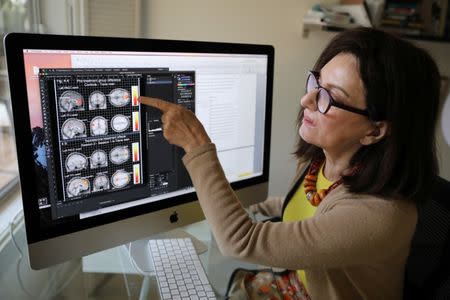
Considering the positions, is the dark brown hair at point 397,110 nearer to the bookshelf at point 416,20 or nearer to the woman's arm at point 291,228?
the woman's arm at point 291,228

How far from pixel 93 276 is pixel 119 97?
1.60 ft

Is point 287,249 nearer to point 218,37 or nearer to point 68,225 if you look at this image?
point 68,225

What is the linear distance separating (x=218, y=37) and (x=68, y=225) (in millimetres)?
1151

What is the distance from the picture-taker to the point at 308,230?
808 millimetres

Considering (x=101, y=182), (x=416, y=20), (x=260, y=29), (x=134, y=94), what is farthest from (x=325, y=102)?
(x=416, y=20)

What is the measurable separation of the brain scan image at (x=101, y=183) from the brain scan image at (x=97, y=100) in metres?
0.15

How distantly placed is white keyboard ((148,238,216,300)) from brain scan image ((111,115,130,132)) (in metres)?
0.37

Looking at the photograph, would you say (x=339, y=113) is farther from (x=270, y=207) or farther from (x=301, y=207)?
(x=270, y=207)

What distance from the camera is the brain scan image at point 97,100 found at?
78cm

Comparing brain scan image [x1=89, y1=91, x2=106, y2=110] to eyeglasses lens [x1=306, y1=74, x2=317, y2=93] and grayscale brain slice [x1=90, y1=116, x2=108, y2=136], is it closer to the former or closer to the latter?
grayscale brain slice [x1=90, y1=116, x2=108, y2=136]

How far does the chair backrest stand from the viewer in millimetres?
924

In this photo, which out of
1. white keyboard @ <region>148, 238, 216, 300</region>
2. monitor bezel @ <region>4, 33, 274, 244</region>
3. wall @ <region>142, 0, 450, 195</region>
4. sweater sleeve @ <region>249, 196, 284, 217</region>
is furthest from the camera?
wall @ <region>142, 0, 450, 195</region>

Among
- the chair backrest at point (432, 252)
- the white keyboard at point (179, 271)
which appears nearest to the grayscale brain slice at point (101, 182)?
the white keyboard at point (179, 271)

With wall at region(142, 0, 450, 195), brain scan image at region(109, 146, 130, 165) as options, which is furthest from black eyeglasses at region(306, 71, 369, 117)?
wall at region(142, 0, 450, 195)
